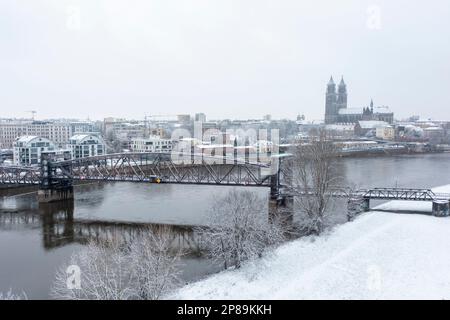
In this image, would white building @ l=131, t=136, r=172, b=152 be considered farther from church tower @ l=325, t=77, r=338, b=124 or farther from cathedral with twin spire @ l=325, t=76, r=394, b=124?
church tower @ l=325, t=77, r=338, b=124

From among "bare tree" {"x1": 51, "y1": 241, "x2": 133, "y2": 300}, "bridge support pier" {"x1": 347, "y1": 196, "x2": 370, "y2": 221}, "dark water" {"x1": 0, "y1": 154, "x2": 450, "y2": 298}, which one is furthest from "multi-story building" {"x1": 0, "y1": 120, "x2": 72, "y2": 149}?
"bare tree" {"x1": 51, "y1": 241, "x2": 133, "y2": 300}

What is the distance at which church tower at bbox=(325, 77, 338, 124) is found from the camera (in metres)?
127

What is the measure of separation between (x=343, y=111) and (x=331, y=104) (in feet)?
18.7

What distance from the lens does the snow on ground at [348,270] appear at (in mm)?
10773

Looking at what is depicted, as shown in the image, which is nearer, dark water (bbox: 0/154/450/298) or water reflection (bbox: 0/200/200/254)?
dark water (bbox: 0/154/450/298)

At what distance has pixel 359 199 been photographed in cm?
2098

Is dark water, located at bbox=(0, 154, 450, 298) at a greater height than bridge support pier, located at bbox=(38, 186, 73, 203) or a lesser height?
→ lesser

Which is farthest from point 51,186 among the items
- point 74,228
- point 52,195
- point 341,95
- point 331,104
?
point 341,95

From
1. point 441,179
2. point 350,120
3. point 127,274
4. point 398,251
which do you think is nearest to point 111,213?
point 127,274

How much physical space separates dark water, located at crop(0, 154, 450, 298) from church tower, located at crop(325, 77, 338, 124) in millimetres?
91553

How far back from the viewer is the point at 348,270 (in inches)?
486

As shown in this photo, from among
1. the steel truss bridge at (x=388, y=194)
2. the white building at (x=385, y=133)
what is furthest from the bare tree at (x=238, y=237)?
the white building at (x=385, y=133)

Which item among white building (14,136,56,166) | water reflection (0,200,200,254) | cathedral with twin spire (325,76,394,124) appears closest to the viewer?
water reflection (0,200,200,254)
